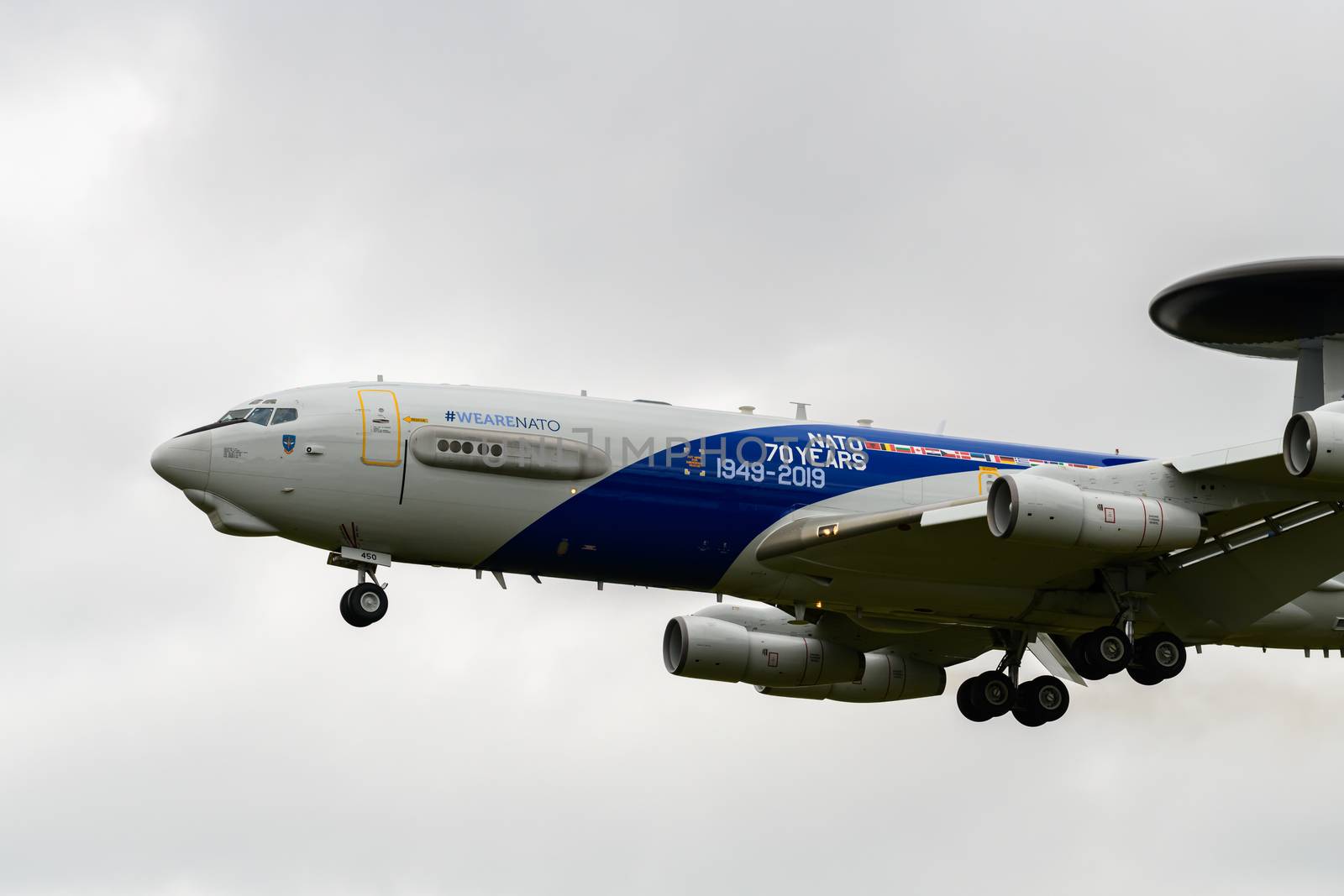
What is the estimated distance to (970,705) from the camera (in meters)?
37.1

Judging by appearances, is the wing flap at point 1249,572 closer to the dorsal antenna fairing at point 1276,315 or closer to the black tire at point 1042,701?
the black tire at point 1042,701

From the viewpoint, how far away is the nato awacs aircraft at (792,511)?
98.1ft

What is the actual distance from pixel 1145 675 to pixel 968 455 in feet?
18.7

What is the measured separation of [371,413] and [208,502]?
3324 mm

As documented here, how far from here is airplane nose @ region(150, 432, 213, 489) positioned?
1172 inches

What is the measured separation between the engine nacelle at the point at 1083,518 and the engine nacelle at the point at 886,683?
990 centimetres

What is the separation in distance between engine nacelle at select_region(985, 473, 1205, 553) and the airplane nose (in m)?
14.1

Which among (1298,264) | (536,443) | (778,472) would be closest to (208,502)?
(536,443)

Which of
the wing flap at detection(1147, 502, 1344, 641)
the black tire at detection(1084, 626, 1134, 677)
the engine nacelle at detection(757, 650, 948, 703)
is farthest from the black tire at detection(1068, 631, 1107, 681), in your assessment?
the engine nacelle at detection(757, 650, 948, 703)

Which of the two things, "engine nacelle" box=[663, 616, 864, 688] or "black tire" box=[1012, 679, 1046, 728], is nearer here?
"engine nacelle" box=[663, 616, 864, 688]

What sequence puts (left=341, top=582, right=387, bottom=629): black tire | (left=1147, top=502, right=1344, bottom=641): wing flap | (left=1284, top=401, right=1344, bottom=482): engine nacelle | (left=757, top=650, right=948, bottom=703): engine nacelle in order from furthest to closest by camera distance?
(left=757, top=650, right=948, bottom=703): engine nacelle
(left=1147, top=502, right=1344, bottom=641): wing flap
(left=341, top=582, right=387, bottom=629): black tire
(left=1284, top=401, right=1344, bottom=482): engine nacelle

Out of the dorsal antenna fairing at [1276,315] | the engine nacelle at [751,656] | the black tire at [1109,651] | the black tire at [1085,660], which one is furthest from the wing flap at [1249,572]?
the engine nacelle at [751,656]

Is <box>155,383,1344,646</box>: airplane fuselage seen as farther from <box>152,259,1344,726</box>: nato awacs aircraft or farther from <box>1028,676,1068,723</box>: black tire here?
<box>1028,676,1068,723</box>: black tire

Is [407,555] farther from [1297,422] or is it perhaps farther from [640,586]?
[1297,422]
